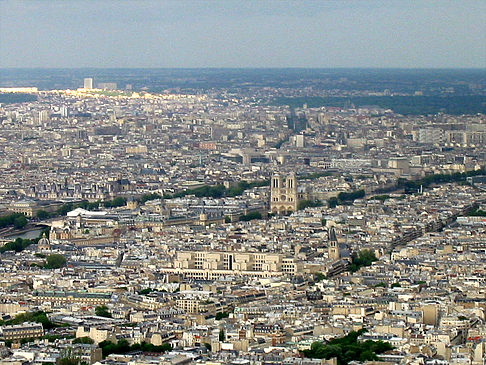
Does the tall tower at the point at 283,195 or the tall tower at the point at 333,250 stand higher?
the tall tower at the point at 333,250

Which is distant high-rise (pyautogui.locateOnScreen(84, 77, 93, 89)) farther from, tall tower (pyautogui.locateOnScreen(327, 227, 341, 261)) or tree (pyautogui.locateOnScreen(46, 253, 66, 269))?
tree (pyautogui.locateOnScreen(46, 253, 66, 269))

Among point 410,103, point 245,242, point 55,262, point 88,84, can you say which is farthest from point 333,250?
point 88,84

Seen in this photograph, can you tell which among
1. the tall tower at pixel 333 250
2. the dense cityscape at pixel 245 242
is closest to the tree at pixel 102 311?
the dense cityscape at pixel 245 242

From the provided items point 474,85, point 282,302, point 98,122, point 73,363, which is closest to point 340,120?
point 98,122

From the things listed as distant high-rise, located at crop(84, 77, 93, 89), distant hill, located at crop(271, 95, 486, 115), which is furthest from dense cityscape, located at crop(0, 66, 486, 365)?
distant high-rise, located at crop(84, 77, 93, 89)

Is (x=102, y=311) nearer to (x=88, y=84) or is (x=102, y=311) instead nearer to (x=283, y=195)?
(x=283, y=195)

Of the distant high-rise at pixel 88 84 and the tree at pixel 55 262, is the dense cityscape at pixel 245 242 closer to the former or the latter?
the tree at pixel 55 262

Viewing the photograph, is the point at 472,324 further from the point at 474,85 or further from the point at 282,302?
the point at 474,85
